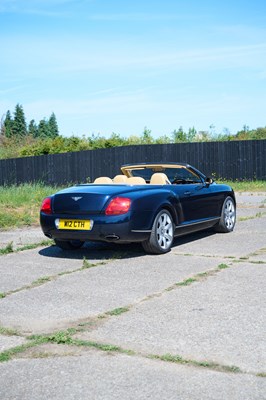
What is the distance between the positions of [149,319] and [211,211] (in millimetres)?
5368

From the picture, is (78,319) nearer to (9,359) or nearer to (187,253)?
(9,359)

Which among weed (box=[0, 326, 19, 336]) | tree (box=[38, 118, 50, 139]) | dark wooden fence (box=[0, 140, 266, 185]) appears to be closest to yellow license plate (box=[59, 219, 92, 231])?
weed (box=[0, 326, 19, 336])

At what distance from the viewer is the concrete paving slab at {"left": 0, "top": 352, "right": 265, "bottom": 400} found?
382 cm

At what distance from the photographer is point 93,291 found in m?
6.64

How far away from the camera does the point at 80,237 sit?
8.67m

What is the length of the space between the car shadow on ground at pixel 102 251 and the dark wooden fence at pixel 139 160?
1851 centimetres

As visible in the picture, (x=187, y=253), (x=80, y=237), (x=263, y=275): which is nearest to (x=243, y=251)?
(x=187, y=253)

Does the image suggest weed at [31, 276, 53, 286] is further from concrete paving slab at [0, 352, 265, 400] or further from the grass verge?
the grass verge

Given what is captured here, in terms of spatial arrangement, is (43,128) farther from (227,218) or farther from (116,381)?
(116,381)

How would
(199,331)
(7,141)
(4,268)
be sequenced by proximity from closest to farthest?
(199,331) < (4,268) < (7,141)

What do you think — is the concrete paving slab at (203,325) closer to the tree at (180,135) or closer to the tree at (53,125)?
the tree at (180,135)

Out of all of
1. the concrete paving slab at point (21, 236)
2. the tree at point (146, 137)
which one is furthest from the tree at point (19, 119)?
the concrete paving slab at point (21, 236)

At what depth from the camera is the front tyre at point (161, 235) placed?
8.80 metres

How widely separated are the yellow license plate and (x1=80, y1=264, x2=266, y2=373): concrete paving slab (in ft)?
7.54
